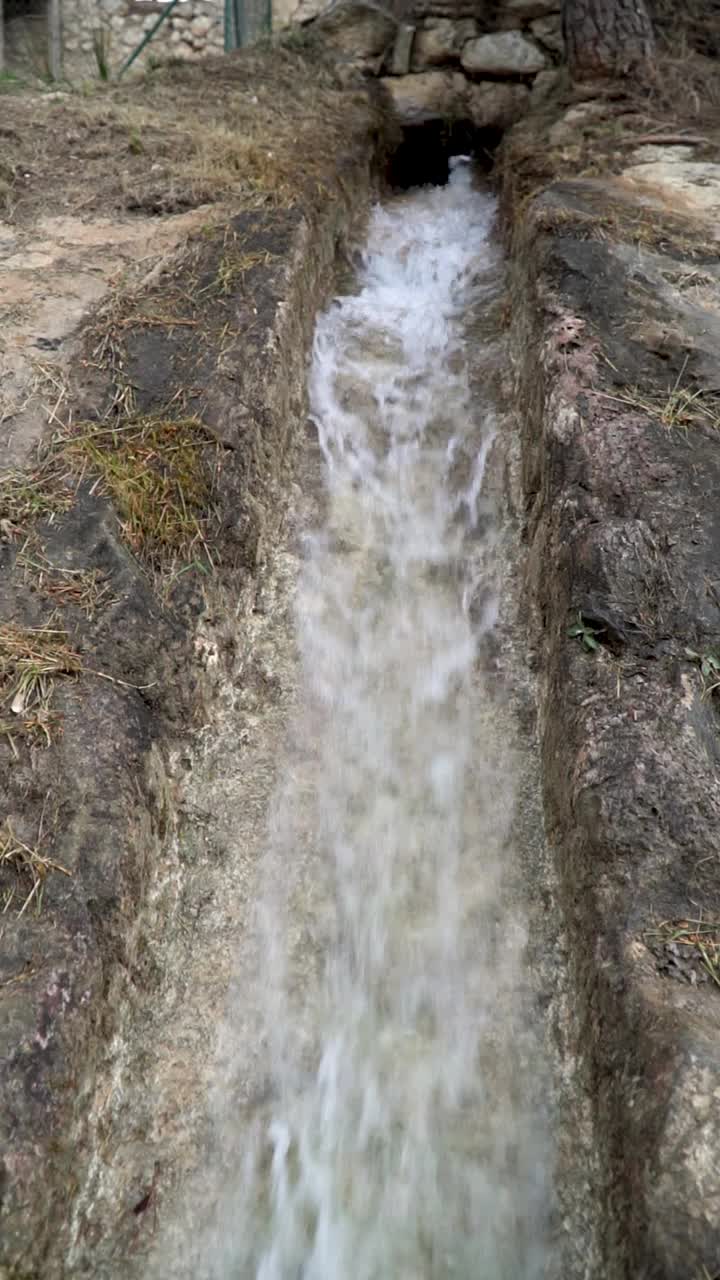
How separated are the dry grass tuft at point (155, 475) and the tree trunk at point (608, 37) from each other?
4599 millimetres

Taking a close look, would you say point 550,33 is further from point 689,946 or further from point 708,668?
point 689,946

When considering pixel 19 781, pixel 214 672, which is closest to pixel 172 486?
pixel 214 672

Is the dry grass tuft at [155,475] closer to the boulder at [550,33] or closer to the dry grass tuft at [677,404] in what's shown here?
the dry grass tuft at [677,404]

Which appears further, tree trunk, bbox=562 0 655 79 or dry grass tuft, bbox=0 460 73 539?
tree trunk, bbox=562 0 655 79

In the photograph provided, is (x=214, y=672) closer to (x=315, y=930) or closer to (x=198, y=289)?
(x=315, y=930)

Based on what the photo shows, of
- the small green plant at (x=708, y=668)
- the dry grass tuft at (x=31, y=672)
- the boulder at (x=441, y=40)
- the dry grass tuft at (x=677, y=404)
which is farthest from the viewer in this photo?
the boulder at (x=441, y=40)

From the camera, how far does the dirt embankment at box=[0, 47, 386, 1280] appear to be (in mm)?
2312

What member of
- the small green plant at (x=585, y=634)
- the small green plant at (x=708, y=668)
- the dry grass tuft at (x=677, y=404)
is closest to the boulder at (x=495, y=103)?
the dry grass tuft at (x=677, y=404)

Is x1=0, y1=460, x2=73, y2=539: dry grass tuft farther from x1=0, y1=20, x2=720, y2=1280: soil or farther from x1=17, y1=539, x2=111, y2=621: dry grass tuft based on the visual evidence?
x1=17, y1=539, x2=111, y2=621: dry grass tuft

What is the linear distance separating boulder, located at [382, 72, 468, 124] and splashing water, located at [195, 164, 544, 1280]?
141 inches

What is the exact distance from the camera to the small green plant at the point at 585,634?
302 centimetres

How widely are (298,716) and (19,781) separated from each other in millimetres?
1070

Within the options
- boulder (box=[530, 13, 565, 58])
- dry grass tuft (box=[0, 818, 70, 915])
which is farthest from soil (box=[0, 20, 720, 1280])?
boulder (box=[530, 13, 565, 58])

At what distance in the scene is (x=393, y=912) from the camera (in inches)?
115
